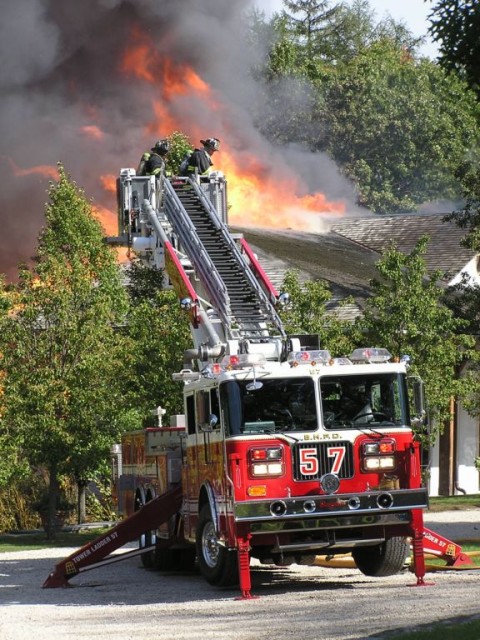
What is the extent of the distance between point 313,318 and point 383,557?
457 inches

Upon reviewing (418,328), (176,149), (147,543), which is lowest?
(147,543)

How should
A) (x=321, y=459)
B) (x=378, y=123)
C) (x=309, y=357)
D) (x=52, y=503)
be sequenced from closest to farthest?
(x=321, y=459)
(x=309, y=357)
(x=52, y=503)
(x=378, y=123)

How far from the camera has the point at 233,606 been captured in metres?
14.5

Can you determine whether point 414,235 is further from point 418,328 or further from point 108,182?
point 418,328

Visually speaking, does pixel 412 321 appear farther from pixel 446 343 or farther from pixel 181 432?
pixel 181 432

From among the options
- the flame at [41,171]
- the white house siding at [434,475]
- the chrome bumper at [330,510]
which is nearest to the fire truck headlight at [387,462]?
the chrome bumper at [330,510]

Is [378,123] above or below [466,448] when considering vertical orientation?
above

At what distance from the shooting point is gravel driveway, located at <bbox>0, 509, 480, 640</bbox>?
12555mm

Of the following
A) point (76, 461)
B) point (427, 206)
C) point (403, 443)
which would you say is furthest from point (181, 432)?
point (427, 206)

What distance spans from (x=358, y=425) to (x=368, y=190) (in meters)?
53.3

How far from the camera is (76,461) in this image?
26.5m

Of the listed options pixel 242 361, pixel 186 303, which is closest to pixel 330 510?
pixel 242 361

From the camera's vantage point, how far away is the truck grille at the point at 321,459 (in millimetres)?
15336

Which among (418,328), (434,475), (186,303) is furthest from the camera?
(434,475)
